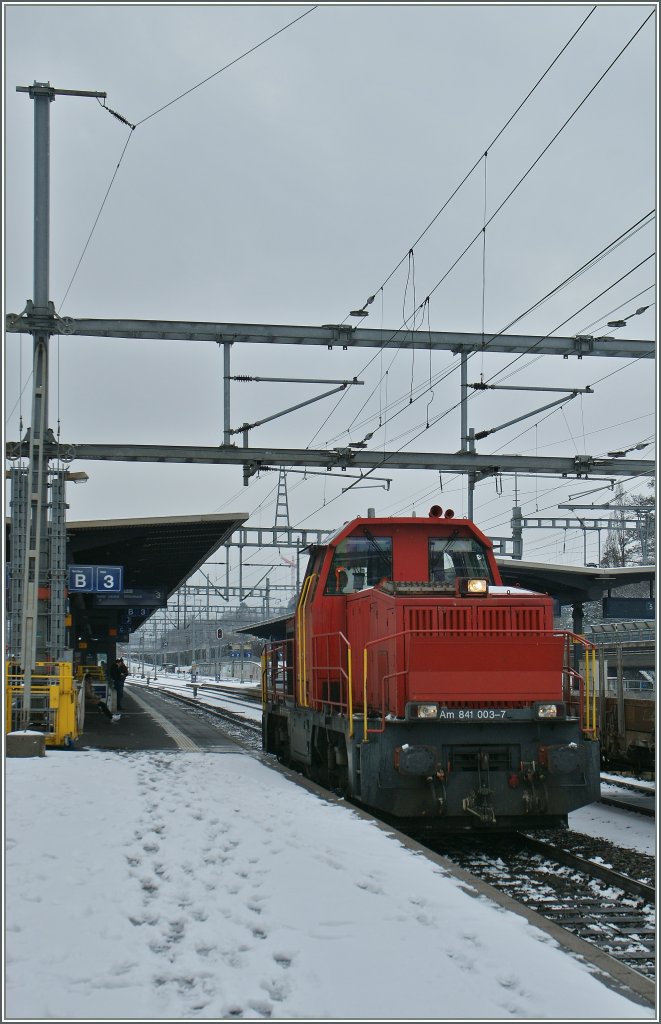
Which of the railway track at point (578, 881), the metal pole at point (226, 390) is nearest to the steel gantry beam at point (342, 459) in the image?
the metal pole at point (226, 390)

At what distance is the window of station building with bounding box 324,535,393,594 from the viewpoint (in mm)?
11141

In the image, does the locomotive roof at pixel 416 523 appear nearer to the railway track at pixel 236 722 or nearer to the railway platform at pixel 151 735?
the railway platform at pixel 151 735

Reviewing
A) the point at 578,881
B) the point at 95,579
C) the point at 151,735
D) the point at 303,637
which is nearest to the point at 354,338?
the point at 303,637

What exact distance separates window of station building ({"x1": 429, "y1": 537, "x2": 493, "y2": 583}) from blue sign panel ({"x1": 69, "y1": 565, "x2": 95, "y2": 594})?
12.2 meters

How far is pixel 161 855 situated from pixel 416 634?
3134 millimetres

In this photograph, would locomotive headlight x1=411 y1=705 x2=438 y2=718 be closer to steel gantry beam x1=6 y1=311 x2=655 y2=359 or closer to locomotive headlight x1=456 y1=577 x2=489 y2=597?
locomotive headlight x1=456 y1=577 x2=489 y2=597

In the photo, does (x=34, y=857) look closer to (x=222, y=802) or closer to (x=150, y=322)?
(x=222, y=802)

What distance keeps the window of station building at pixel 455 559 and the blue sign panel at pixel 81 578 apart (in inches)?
481

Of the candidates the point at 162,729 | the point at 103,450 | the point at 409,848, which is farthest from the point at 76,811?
the point at 162,729

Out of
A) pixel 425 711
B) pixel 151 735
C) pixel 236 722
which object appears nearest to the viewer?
pixel 425 711

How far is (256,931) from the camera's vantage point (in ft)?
16.6

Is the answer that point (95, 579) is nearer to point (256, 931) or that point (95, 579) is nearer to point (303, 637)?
point (303, 637)

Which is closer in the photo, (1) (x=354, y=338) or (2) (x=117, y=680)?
(1) (x=354, y=338)

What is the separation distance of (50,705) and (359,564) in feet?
21.5
